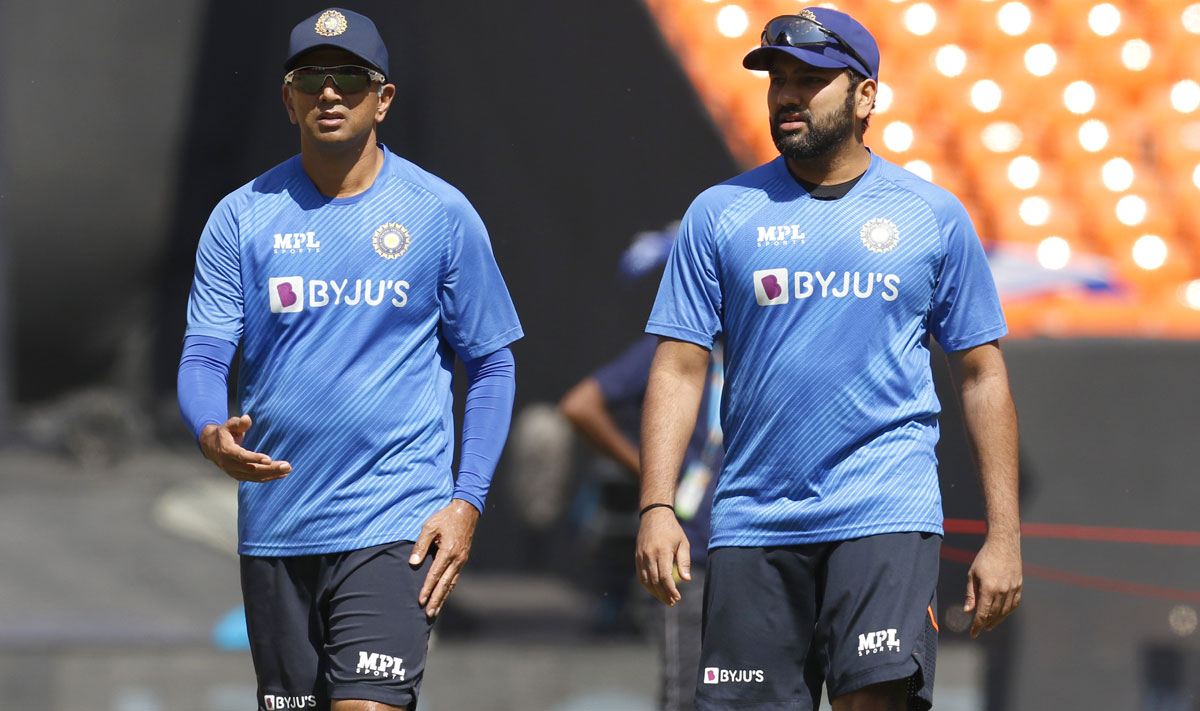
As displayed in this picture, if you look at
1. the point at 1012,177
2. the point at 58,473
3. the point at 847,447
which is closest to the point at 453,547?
the point at 847,447

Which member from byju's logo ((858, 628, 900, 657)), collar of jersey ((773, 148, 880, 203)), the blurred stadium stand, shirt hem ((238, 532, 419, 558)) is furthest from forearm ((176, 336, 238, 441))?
the blurred stadium stand

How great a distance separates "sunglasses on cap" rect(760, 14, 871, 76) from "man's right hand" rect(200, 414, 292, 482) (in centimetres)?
137

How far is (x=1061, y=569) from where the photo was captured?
5.32 meters

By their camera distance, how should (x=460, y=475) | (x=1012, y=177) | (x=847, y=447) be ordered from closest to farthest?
(x=847, y=447), (x=460, y=475), (x=1012, y=177)

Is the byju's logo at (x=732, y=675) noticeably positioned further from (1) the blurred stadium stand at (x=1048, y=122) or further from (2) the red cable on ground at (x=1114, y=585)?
(1) the blurred stadium stand at (x=1048, y=122)

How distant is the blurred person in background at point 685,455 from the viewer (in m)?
4.43

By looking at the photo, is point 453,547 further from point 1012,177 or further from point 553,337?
point 1012,177

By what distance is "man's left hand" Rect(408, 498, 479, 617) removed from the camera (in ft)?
10.8

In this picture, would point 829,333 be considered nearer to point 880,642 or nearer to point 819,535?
point 819,535

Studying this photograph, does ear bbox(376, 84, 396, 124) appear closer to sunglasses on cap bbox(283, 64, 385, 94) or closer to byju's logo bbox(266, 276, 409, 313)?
sunglasses on cap bbox(283, 64, 385, 94)

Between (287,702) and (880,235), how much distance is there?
166 cm

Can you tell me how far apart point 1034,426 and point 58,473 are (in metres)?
3.52

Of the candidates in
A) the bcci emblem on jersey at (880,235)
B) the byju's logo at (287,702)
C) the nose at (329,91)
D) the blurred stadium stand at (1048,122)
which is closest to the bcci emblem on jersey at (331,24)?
the nose at (329,91)

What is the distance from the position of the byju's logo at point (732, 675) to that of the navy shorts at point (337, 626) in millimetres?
627
